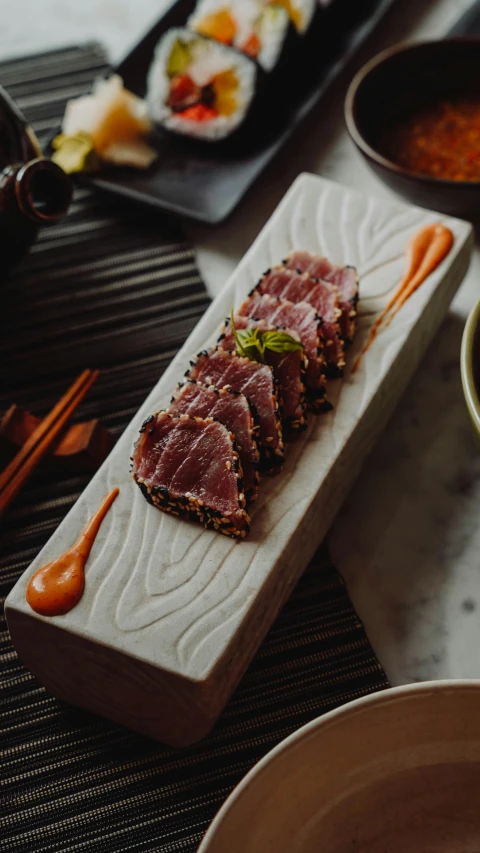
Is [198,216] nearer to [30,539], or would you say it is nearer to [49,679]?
[30,539]

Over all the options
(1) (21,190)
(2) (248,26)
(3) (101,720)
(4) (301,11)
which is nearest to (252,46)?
(2) (248,26)

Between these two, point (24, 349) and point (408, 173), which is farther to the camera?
point (24, 349)

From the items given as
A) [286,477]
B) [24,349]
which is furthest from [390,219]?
[24,349]

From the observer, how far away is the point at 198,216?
218 centimetres

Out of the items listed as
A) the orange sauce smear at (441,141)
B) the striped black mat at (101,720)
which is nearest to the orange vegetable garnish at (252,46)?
the orange sauce smear at (441,141)

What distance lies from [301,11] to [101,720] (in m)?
1.98

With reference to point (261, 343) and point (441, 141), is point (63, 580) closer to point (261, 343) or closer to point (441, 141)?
point (261, 343)

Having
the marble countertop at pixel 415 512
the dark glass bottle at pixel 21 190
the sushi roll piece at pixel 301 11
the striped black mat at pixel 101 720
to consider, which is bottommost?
the marble countertop at pixel 415 512

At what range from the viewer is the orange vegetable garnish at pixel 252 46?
2.42 meters

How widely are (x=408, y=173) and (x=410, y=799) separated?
1317 millimetres

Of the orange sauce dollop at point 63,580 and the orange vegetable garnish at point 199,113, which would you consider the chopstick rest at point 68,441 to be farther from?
the orange vegetable garnish at point 199,113

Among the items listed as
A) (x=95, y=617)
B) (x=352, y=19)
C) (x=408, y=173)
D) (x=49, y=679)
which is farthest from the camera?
(x=352, y=19)

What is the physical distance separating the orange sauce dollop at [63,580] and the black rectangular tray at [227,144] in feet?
3.27

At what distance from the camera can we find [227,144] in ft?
7.66
